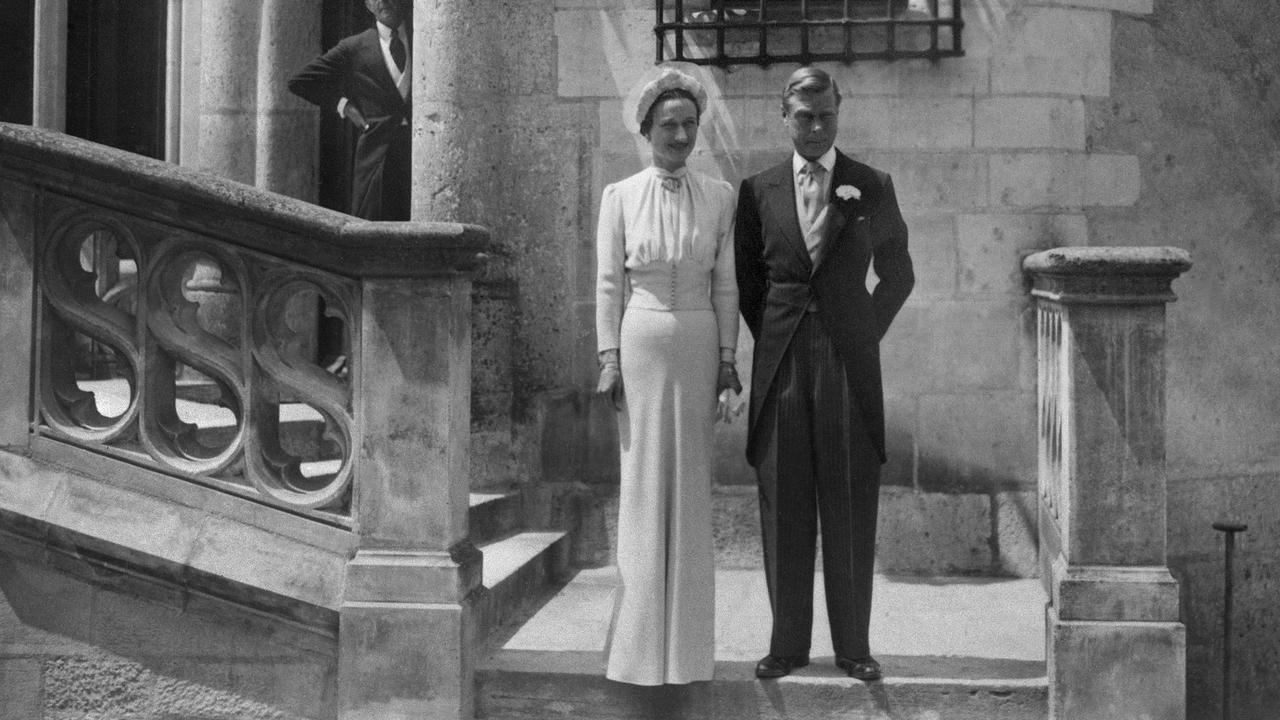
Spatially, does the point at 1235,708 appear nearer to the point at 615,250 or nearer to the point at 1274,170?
the point at 1274,170

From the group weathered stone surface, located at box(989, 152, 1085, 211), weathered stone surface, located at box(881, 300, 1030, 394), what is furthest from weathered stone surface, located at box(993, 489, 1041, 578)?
weathered stone surface, located at box(989, 152, 1085, 211)

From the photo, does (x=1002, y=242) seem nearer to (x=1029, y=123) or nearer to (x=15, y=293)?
(x=1029, y=123)

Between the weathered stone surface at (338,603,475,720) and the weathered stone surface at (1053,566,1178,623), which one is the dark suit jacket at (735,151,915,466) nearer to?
the weathered stone surface at (1053,566,1178,623)

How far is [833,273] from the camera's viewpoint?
17.5ft

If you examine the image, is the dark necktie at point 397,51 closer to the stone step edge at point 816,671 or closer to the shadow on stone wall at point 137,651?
the shadow on stone wall at point 137,651

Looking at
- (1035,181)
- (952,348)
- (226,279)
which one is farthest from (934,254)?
(226,279)

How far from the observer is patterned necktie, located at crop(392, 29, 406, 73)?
8.17 m

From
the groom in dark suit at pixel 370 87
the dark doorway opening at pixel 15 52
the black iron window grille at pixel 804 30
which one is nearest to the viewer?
the black iron window grille at pixel 804 30

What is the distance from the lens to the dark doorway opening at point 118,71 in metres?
10.1

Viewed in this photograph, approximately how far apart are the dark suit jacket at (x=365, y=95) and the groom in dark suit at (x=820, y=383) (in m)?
3.27

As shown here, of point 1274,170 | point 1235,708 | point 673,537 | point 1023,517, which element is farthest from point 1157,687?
point 1274,170

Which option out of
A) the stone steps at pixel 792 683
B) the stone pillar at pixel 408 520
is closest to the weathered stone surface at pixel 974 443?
the stone steps at pixel 792 683

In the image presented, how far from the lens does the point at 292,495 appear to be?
5.48 metres

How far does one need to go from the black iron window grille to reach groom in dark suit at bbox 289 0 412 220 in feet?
4.86
